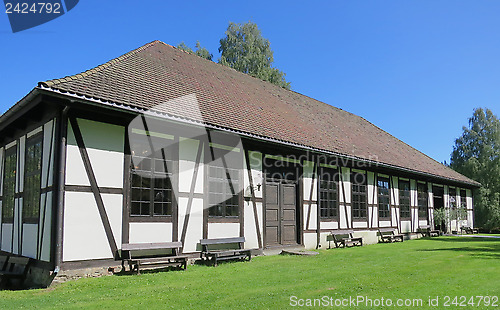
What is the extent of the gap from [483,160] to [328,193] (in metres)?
27.2

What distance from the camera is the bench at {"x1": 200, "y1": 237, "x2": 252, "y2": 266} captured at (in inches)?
369

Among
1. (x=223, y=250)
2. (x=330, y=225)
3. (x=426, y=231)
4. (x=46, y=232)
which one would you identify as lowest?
(x=426, y=231)

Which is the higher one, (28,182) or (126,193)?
(28,182)

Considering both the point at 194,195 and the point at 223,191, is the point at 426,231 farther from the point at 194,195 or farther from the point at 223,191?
the point at 194,195

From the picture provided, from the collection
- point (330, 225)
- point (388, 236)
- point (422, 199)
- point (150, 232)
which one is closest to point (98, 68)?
point (150, 232)

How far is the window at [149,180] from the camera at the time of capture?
28.0ft

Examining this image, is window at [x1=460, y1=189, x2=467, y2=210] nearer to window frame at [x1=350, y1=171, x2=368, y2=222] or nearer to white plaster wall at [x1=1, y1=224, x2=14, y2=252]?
window frame at [x1=350, y1=171, x2=368, y2=222]

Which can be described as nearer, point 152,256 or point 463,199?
point 152,256

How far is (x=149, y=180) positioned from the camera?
8734mm

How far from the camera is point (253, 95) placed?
575 inches

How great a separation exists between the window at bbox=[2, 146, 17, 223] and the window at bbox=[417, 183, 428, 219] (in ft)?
56.1

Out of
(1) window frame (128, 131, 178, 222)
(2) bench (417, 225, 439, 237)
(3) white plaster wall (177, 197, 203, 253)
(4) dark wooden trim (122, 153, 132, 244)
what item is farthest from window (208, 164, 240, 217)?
(2) bench (417, 225, 439, 237)

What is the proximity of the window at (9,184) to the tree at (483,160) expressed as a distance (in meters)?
33.1

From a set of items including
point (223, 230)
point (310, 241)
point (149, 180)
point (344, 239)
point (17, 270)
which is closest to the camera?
point (17, 270)
